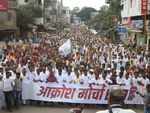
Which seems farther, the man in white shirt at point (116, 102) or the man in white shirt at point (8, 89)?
the man in white shirt at point (8, 89)

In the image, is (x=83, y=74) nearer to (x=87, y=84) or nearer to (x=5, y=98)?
(x=87, y=84)

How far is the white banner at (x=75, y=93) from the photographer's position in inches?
688

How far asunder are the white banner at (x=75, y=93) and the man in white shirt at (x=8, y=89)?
97 cm

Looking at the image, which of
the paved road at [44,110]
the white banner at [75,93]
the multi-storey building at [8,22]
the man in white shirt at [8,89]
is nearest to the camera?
the man in white shirt at [8,89]

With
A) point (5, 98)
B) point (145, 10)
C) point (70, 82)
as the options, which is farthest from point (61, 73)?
point (145, 10)

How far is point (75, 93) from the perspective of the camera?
57.5 ft

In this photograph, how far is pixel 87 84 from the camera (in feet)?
57.7

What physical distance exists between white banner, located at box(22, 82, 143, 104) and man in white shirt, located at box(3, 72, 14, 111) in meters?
0.97

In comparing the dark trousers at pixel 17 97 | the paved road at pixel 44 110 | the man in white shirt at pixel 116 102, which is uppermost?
the man in white shirt at pixel 116 102

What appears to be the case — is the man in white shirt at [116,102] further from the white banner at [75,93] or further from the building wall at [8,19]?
the building wall at [8,19]

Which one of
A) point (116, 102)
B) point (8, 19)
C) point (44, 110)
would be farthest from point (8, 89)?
point (8, 19)

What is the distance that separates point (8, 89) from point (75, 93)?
7.43 feet

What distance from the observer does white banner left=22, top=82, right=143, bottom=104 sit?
17.5m

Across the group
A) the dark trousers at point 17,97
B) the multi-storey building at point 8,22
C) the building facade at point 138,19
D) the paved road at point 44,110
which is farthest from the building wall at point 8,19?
the paved road at point 44,110
